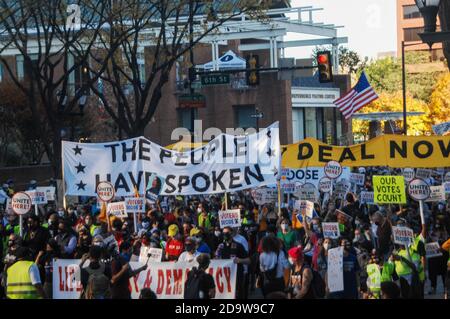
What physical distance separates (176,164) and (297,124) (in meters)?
46.8

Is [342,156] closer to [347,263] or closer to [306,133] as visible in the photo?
[347,263]

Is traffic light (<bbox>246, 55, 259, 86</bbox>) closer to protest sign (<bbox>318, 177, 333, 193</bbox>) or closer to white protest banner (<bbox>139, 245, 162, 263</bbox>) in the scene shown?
protest sign (<bbox>318, 177, 333, 193</bbox>)

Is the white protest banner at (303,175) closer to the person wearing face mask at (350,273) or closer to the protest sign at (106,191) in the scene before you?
the protest sign at (106,191)

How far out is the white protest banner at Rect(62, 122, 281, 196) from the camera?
19.7 m

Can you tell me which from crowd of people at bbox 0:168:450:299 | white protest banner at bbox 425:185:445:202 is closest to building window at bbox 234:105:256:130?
crowd of people at bbox 0:168:450:299

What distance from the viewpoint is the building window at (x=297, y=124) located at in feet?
218

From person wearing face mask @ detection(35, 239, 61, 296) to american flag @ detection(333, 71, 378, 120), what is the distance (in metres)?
25.1

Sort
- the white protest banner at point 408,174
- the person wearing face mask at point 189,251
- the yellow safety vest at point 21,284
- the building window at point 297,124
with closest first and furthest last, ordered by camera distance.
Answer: the yellow safety vest at point 21,284, the person wearing face mask at point 189,251, the white protest banner at point 408,174, the building window at point 297,124

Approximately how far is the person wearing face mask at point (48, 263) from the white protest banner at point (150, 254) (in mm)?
1422

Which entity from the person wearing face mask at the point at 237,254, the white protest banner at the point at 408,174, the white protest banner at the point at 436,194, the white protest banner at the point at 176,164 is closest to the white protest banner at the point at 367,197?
the white protest banner at the point at 436,194

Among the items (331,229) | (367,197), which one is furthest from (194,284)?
(367,197)

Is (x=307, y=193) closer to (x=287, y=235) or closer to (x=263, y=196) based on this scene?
(x=263, y=196)

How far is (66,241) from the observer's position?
16969 millimetres

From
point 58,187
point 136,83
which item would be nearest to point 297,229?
point 58,187
